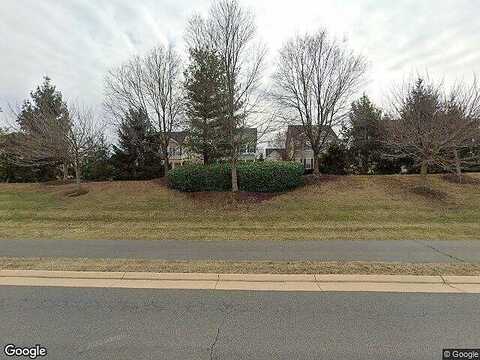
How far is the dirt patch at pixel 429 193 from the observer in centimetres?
1596

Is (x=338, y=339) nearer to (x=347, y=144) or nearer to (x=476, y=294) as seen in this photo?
(x=476, y=294)

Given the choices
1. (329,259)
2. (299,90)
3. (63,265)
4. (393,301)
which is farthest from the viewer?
(299,90)

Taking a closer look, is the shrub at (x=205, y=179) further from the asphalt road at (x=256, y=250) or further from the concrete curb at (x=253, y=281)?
the concrete curb at (x=253, y=281)

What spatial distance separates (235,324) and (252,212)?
11.0 metres

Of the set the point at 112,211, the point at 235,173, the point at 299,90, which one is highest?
the point at 299,90

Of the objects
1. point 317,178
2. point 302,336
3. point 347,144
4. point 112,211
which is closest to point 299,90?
point 317,178

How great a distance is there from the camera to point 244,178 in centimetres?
1777

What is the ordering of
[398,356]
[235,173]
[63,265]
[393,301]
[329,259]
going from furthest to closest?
[235,173]
[329,259]
[63,265]
[393,301]
[398,356]

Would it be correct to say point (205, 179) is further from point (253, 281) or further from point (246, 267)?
point (253, 281)

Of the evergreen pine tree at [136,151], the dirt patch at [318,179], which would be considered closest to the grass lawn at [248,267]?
the dirt patch at [318,179]

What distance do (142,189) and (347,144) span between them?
15.3 m

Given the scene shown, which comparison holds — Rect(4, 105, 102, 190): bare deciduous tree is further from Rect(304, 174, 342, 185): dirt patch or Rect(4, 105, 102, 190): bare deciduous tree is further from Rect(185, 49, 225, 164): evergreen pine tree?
Rect(304, 174, 342, 185): dirt patch

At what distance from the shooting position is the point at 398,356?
10.5ft

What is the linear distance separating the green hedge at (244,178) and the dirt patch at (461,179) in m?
9.20
